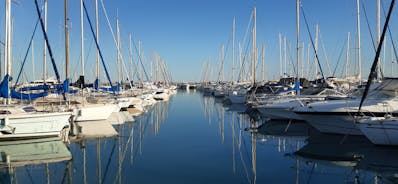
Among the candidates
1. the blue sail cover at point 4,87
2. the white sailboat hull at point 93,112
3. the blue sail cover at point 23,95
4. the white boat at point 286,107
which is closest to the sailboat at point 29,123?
the blue sail cover at point 4,87

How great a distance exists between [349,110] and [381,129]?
2.78 metres

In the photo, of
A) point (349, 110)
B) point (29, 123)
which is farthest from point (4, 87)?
point (349, 110)

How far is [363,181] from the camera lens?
11156mm

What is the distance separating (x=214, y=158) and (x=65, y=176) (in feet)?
18.7

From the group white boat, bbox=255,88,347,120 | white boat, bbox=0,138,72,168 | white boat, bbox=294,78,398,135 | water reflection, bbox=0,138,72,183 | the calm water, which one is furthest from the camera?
white boat, bbox=255,88,347,120

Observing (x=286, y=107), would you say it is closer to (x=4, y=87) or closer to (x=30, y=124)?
(x=30, y=124)

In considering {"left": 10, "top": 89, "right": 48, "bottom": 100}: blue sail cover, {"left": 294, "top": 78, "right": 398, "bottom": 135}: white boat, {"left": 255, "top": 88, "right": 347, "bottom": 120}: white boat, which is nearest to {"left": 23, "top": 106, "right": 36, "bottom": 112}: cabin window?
{"left": 10, "top": 89, "right": 48, "bottom": 100}: blue sail cover

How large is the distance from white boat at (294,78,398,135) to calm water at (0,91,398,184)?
0.58 m

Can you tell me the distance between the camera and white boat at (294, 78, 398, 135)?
1700 centimetres

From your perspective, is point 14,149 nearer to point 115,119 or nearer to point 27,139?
point 27,139

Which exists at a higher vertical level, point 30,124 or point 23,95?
point 23,95

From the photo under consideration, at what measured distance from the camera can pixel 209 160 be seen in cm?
1430

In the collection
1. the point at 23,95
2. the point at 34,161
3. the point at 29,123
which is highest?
the point at 23,95

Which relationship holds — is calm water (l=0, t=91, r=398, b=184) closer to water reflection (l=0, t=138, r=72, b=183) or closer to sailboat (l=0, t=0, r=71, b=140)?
water reflection (l=0, t=138, r=72, b=183)
